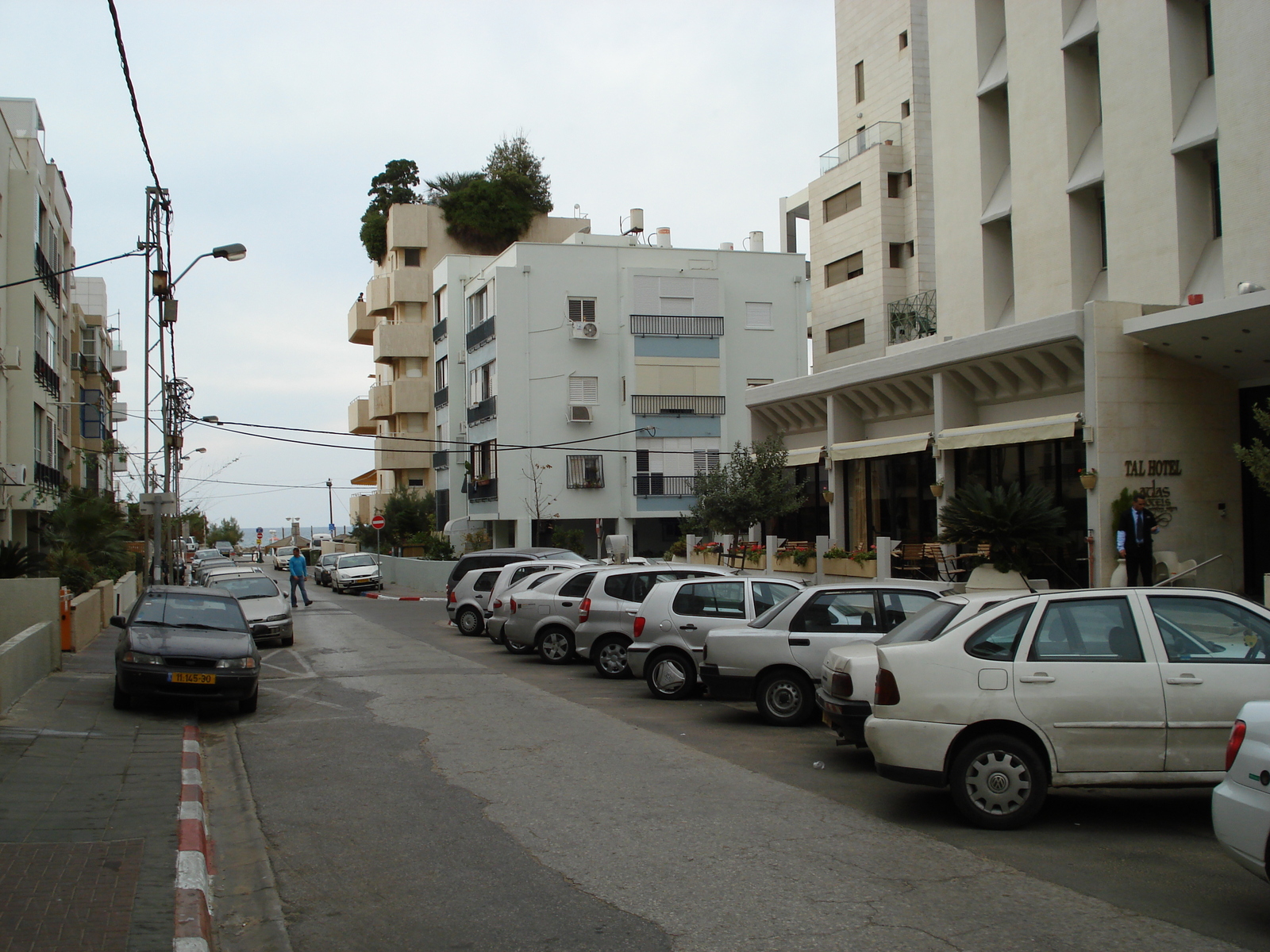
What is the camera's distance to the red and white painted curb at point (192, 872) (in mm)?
5664

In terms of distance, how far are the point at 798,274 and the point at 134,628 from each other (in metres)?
41.7

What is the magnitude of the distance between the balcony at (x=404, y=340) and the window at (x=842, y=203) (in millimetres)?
24581

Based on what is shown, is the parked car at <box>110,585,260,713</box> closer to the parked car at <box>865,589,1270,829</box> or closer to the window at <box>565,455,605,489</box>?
the parked car at <box>865,589,1270,829</box>

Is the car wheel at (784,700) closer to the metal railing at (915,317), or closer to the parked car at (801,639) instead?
the parked car at (801,639)

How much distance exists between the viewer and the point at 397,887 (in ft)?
21.5

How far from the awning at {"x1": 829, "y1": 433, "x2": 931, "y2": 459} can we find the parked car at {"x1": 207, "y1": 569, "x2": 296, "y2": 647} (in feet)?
44.3

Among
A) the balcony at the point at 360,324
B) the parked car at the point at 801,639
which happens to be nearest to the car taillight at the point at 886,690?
the parked car at the point at 801,639

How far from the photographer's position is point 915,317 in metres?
37.5

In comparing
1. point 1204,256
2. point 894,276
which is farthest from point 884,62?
point 1204,256

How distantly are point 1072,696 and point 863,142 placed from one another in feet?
145

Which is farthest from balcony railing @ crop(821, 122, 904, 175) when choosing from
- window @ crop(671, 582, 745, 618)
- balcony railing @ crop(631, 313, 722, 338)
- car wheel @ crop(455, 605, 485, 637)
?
window @ crop(671, 582, 745, 618)

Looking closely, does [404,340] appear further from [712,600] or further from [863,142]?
[712,600]

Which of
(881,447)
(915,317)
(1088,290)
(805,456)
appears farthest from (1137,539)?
(915,317)

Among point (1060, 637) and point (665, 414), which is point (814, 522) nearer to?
point (665, 414)
